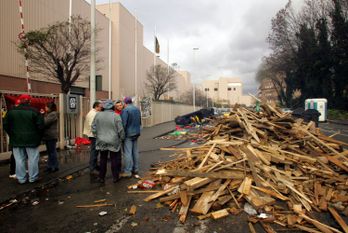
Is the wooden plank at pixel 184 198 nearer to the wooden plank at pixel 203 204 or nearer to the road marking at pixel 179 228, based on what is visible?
the wooden plank at pixel 203 204

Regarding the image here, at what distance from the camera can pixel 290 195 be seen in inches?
175

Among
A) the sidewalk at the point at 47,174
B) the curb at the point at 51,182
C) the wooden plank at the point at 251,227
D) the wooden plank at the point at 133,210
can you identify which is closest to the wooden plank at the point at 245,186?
Result: the wooden plank at the point at 251,227

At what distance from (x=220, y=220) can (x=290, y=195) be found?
1540 millimetres

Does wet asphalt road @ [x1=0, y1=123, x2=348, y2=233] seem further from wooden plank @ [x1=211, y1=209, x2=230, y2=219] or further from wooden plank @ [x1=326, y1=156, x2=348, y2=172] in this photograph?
wooden plank @ [x1=326, y1=156, x2=348, y2=172]

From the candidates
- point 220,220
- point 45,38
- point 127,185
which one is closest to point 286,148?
point 220,220

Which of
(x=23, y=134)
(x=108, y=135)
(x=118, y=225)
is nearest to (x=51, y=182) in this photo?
(x=23, y=134)

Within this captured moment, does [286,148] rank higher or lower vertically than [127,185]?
higher

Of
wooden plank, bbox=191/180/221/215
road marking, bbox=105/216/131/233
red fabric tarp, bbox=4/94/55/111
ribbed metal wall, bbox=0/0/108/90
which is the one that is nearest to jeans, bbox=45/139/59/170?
red fabric tarp, bbox=4/94/55/111

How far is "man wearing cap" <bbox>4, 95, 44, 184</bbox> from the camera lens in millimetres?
5477

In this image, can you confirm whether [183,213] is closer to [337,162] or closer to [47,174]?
[337,162]

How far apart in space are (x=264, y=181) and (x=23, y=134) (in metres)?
5.21

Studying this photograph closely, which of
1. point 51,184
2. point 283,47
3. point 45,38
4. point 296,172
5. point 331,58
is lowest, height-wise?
point 51,184

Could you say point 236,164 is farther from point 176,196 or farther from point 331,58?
point 331,58

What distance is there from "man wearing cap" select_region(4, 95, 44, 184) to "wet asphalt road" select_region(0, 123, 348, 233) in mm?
782
